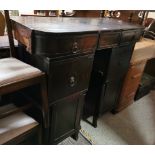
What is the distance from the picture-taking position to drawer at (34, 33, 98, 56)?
944 millimetres

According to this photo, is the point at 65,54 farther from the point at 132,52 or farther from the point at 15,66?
the point at 132,52

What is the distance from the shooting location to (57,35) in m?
0.95

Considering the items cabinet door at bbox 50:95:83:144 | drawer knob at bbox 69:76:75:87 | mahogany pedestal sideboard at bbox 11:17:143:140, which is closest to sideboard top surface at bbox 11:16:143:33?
mahogany pedestal sideboard at bbox 11:17:143:140

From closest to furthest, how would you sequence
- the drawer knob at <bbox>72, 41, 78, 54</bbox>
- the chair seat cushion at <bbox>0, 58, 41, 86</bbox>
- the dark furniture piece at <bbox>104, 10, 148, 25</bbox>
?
the chair seat cushion at <bbox>0, 58, 41, 86</bbox> → the drawer knob at <bbox>72, 41, 78, 54</bbox> → the dark furniture piece at <bbox>104, 10, 148, 25</bbox>

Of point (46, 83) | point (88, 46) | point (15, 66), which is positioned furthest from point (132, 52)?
point (15, 66)

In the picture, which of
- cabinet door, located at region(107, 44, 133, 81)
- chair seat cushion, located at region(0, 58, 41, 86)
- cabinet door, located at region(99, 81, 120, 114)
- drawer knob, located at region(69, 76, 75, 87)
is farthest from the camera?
cabinet door, located at region(99, 81, 120, 114)

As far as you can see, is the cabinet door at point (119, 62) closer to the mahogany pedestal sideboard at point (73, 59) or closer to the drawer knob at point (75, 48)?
the mahogany pedestal sideboard at point (73, 59)

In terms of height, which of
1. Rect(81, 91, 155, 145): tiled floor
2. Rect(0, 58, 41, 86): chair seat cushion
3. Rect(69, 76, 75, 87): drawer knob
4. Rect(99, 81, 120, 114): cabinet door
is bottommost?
Rect(81, 91, 155, 145): tiled floor

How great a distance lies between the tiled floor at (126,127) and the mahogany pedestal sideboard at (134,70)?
13cm

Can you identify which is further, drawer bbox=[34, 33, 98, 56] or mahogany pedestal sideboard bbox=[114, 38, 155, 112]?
mahogany pedestal sideboard bbox=[114, 38, 155, 112]

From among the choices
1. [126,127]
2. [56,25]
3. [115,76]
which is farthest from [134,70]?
[56,25]

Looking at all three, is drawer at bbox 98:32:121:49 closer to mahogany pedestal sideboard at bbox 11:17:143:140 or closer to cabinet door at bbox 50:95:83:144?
mahogany pedestal sideboard at bbox 11:17:143:140

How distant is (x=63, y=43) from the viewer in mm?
1006

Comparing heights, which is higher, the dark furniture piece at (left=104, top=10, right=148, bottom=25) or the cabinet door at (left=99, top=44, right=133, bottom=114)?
the dark furniture piece at (left=104, top=10, right=148, bottom=25)
